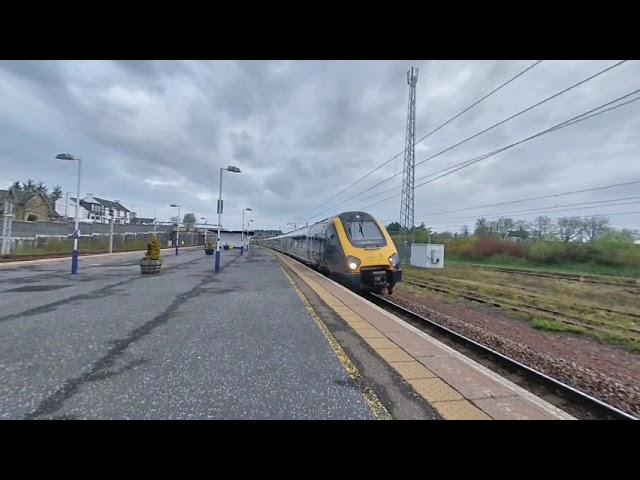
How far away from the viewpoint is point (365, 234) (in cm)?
993

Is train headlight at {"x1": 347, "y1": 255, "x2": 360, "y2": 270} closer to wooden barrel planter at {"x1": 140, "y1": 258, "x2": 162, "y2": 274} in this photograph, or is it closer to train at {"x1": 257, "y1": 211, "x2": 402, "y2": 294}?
train at {"x1": 257, "y1": 211, "x2": 402, "y2": 294}

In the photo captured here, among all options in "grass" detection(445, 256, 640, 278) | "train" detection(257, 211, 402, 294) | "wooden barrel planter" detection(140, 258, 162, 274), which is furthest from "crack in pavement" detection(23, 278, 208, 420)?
"grass" detection(445, 256, 640, 278)

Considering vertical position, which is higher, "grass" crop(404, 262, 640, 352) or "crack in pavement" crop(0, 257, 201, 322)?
"crack in pavement" crop(0, 257, 201, 322)

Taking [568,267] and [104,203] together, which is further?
[104,203]

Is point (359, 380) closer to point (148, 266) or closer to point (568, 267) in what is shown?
point (148, 266)

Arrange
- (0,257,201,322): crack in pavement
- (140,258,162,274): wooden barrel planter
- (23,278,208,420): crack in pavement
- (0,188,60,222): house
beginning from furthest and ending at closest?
(0,188,60,222): house, (140,258,162,274): wooden barrel planter, (0,257,201,322): crack in pavement, (23,278,208,420): crack in pavement

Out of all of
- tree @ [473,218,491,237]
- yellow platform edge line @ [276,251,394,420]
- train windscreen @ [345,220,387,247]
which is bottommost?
yellow platform edge line @ [276,251,394,420]

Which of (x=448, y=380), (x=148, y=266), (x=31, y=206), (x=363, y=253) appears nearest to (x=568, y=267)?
(x=363, y=253)

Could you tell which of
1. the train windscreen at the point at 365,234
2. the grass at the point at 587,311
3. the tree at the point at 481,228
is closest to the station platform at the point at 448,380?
the train windscreen at the point at 365,234

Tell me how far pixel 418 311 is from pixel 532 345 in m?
2.80

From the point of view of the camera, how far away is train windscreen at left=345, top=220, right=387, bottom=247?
9.52 m

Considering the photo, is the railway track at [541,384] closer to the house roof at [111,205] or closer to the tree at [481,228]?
the tree at [481,228]

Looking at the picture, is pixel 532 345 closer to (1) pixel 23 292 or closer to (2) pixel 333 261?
(2) pixel 333 261
